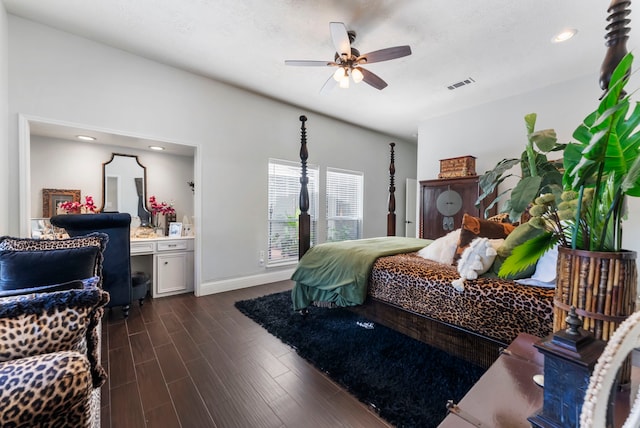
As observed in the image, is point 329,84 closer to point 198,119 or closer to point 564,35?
point 198,119

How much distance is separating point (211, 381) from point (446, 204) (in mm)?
3684

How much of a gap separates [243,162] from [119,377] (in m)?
2.75

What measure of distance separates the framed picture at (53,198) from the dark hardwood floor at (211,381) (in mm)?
1465

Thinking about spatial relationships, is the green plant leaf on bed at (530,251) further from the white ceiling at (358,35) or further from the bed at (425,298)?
the white ceiling at (358,35)

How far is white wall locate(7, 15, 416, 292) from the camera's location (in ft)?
7.99

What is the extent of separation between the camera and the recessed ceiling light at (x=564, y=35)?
2.38 m

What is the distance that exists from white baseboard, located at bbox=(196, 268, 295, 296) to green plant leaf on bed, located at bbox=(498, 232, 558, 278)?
11.2 feet

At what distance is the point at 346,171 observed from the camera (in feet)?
16.4

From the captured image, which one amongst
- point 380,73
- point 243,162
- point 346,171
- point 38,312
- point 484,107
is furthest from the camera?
point 346,171

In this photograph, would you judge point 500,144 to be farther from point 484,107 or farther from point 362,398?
point 362,398

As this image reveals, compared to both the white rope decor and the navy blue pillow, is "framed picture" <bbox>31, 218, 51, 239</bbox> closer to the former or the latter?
the navy blue pillow

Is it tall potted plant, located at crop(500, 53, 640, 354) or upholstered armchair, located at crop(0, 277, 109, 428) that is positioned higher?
tall potted plant, located at crop(500, 53, 640, 354)

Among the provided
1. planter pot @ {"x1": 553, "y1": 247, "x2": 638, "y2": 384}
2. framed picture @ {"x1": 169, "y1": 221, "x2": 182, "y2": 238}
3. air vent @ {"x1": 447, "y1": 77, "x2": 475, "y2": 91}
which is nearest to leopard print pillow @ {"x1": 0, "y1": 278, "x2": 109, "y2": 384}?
planter pot @ {"x1": 553, "y1": 247, "x2": 638, "y2": 384}


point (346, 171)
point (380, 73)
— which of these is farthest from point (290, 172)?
point (380, 73)
